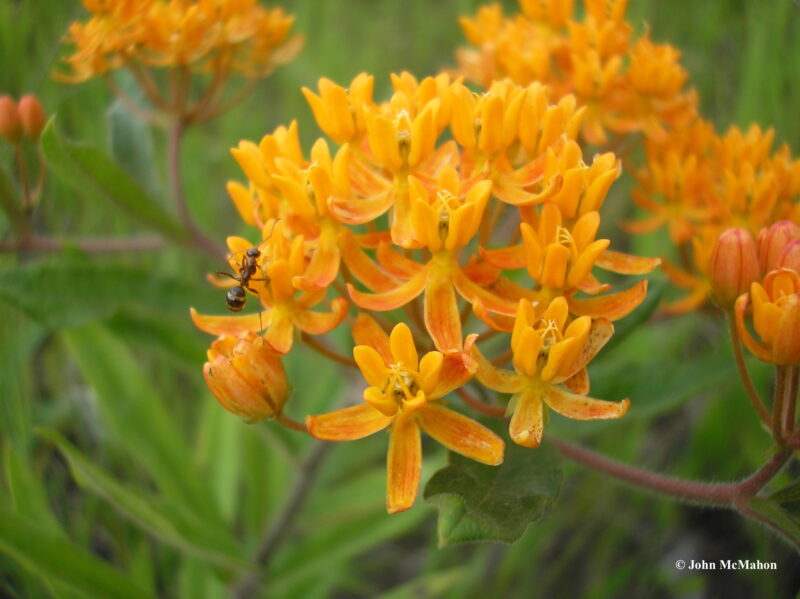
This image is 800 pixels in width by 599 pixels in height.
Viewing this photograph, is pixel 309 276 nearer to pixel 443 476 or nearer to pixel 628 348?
pixel 443 476

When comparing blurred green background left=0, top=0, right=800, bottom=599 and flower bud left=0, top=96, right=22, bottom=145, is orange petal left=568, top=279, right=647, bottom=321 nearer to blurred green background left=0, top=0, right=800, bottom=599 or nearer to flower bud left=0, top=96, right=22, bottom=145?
blurred green background left=0, top=0, right=800, bottom=599

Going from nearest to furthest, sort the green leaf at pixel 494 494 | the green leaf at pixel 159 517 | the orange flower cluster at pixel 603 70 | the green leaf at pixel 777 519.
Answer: the green leaf at pixel 494 494 < the green leaf at pixel 777 519 < the green leaf at pixel 159 517 < the orange flower cluster at pixel 603 70

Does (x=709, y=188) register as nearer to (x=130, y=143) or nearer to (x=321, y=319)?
(x=321, y=319)

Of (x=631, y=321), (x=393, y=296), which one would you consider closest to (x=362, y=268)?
(x=393, y=296)

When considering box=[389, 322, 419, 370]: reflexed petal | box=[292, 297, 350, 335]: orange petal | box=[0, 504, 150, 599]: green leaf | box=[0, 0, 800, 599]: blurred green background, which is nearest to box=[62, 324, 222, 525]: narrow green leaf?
box=[0, 0, 800, 599]: blurred green background

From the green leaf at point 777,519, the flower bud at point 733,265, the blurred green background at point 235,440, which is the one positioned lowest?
the blurred green background at point 235,440

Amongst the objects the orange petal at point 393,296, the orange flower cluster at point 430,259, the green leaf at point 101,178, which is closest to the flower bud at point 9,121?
the green leaf at point 101,178

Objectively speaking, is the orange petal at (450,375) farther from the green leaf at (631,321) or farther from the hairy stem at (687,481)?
the green leaf at (631,321)
